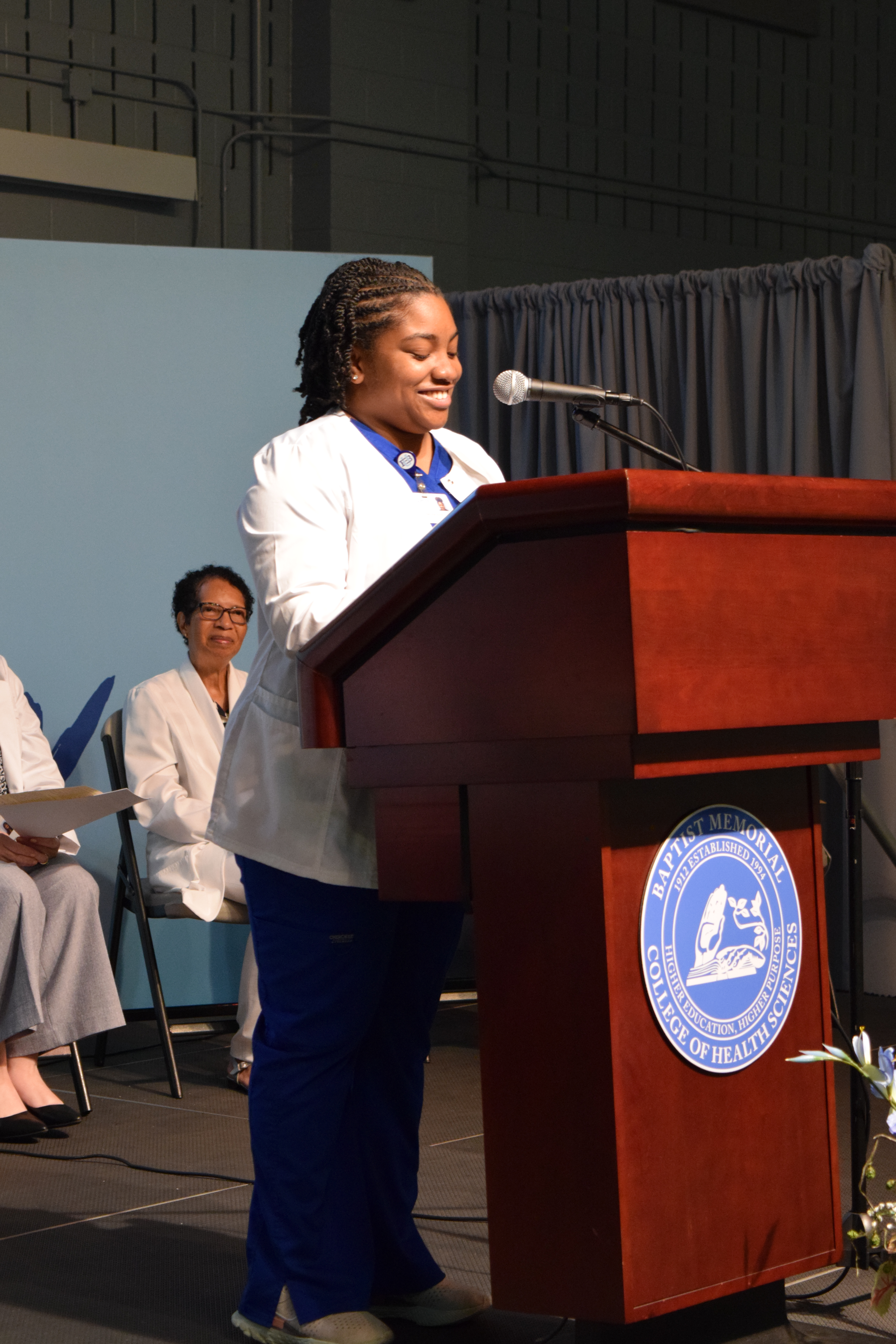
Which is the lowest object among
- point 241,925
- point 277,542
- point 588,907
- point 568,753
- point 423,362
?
point 241,925

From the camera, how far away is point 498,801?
1390 mm

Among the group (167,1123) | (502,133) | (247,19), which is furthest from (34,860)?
(502,133)

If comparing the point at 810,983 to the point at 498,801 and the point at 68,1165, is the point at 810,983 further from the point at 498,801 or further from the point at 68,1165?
the point at 68,1165

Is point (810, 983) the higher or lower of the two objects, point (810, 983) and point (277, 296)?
the lower

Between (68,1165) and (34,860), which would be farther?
(34,860)

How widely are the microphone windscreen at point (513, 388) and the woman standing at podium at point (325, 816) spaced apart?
0.06 m

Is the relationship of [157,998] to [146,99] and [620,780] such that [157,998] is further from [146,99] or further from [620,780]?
[146,99]

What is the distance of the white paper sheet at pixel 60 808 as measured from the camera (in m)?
3.13

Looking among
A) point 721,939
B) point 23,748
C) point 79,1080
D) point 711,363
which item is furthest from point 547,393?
point 711,363

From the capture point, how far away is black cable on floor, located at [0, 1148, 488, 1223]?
2.52m

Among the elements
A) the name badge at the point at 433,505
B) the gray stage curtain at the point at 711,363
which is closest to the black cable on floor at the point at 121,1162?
the name badge at the point at 433,505

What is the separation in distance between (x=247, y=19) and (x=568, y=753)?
5.80 m

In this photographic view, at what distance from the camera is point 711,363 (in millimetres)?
4836

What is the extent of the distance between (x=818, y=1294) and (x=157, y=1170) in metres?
1.39
